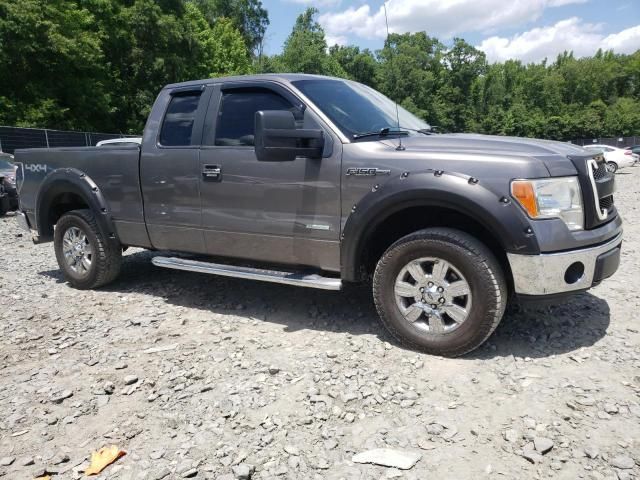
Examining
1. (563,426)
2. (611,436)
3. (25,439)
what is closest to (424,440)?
(563,426)

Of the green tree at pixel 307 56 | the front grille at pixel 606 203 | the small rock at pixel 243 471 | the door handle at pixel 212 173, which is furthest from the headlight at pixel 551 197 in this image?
the green tree at pixel 307 56

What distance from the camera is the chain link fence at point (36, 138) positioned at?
742 inches

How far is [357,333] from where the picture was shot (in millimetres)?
4215

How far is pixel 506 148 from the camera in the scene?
353 centimetres

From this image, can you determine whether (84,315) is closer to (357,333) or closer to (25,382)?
(25,382)

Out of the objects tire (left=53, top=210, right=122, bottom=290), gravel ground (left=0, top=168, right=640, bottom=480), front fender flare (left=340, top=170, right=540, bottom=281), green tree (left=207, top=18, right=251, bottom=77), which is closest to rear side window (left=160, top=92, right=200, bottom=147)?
tire (left=53, top=210, right=122, bottom=290)

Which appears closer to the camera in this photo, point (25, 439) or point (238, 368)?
point (25, 439)

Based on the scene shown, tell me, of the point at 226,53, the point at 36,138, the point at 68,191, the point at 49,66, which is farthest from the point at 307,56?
the point at 68,191

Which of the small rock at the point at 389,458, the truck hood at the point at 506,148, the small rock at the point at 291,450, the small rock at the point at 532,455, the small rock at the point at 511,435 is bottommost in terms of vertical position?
the small rock at the point at 291,450

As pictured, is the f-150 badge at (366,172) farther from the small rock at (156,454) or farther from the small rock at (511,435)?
the small rock at (156,454)

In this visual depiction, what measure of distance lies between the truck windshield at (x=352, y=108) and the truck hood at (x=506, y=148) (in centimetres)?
39

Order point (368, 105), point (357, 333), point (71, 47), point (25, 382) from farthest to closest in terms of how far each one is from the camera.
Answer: point (71, 47), point (368, 105), point (357, 333), point (25, 382)

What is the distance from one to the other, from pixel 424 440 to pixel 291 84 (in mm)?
2879

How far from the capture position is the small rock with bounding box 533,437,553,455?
262 cm
